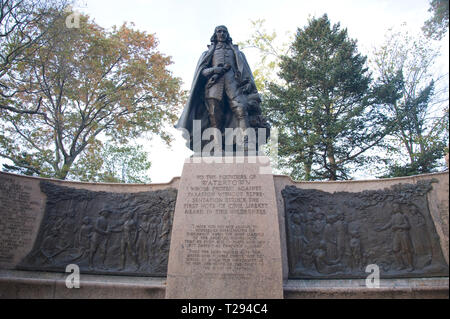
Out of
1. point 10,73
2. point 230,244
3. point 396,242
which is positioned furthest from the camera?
point 10,73

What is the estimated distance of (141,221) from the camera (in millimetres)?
7184

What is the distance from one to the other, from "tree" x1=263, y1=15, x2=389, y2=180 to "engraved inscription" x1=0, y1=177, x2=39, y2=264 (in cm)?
1555

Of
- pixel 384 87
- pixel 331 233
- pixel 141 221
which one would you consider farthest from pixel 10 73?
pixel 384 87

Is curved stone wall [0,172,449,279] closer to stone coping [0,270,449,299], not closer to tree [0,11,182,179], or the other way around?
stone coping [0,270,449,299]

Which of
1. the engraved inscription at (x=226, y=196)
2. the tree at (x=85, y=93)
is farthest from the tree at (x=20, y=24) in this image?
the engraved inscription at (x=226, y=196)

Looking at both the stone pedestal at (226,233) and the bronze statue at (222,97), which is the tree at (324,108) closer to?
the bronze statue at (222,97)

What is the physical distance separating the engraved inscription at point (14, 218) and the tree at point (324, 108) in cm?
1555

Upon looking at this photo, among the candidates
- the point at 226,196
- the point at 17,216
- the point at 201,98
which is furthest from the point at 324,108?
the point at 17,216

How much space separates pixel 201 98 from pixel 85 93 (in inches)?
570

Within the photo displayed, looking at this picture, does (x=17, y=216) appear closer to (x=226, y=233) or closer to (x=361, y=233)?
(x=226, y=233)

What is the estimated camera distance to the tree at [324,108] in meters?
19.3

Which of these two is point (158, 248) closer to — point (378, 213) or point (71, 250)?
point (71, 250)

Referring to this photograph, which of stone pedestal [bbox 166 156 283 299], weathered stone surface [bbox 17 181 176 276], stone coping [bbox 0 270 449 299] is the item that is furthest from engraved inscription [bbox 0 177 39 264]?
stone pedestal [bbox 166 156 283 299]

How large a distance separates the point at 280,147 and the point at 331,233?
46.0 feet
